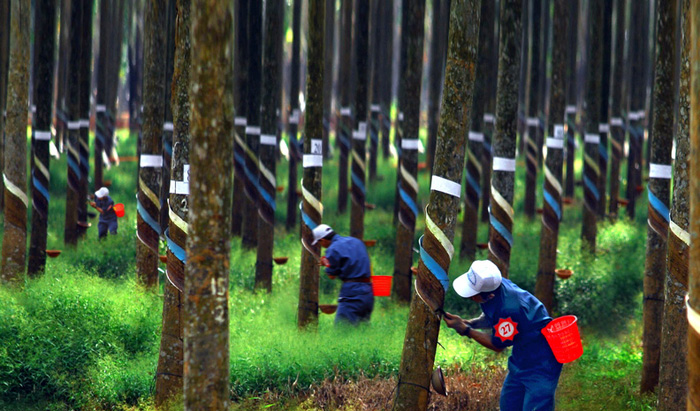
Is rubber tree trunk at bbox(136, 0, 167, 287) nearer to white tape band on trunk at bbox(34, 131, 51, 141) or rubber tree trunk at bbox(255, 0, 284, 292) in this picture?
rubber tree trunk at bbox(255, 0, 284, 292)

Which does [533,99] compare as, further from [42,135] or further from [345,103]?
[42,135]

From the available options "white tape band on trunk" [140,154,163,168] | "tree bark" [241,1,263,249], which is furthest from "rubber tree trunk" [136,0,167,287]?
"tree bark" [241,1,263,249]

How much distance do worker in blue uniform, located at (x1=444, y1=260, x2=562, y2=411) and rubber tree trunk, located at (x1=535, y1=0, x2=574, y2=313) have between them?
4.50 meters

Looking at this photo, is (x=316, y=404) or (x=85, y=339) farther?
(x=85, y=339)

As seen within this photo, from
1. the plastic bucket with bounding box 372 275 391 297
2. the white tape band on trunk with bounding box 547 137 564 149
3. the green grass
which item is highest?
the white tape band on trunk with bounding box 547 137 564 149

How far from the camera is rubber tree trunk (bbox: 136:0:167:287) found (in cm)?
937

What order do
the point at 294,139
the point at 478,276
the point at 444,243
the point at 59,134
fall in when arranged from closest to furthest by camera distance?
the point at 478,276, the point at 444,243, the point at 294,139, the point at 59,134

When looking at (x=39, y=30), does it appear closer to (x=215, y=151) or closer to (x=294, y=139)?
(x=215, y=151)

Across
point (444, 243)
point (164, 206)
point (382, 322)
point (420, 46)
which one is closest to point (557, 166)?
point (420, 46)

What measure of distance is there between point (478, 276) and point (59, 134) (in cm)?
2085

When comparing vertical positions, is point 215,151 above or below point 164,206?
above

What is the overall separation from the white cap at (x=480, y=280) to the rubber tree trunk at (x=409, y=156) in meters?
4.51

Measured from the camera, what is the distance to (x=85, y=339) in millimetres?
7930

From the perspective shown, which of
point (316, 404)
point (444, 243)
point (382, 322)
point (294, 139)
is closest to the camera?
point (444, 243)
